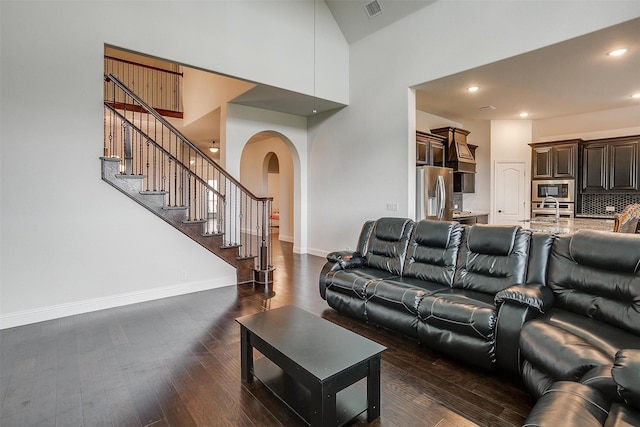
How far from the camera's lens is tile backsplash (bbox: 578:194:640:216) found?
21.6 ft

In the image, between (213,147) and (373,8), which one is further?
(213,147)

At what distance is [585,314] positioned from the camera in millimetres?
2301

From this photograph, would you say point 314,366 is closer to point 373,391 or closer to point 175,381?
point 373,391

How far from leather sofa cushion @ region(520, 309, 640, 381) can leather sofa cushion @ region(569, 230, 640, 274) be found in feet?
1.34

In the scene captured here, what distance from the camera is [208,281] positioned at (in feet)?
15.4

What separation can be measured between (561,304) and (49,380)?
3.86 m

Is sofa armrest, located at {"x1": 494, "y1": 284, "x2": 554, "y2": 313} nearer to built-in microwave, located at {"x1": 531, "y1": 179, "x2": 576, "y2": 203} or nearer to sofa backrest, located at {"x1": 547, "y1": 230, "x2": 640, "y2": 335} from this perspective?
sofa backrest, located at {"x1": 547, "y1": 230, "x2": 640, "y2": 335}

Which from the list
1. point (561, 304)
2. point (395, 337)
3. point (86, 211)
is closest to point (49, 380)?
point (86, 211)

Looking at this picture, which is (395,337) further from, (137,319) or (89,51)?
(89,51)

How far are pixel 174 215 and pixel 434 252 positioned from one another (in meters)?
3.25

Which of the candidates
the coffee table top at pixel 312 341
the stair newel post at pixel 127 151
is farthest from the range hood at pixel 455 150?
the stair newel post at pixel 127 151

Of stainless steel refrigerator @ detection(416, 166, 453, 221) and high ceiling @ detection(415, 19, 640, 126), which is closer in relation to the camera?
high ceiling @ detection(415, 19, 640, 126)

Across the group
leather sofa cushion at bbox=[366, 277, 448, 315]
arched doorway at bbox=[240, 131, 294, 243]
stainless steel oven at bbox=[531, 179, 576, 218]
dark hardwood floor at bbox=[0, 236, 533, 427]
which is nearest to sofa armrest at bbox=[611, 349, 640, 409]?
dark hardwood floor at bbox=[0, 236, 533, 427]

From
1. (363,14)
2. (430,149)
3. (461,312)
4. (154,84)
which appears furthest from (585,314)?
(154,84)
